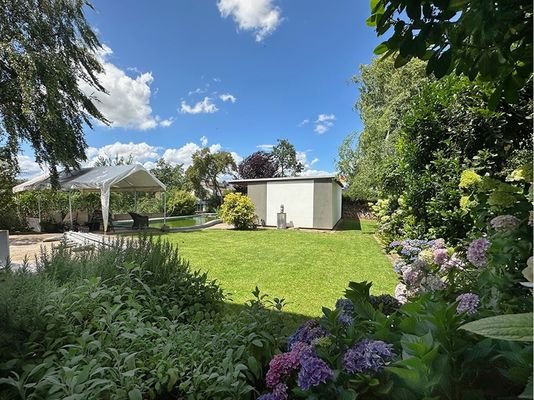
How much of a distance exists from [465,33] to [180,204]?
23683 millimetres

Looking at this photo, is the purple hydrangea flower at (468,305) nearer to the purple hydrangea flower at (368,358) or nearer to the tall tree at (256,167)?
the purple hydrangea flower at (368,358)

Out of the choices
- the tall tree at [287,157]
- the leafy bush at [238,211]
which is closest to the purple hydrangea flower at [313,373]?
the leafy bush at [238,211]

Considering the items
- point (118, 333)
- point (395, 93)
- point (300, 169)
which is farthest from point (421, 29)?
point (300, 169)

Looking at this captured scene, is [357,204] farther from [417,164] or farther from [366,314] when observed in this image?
[366,314]

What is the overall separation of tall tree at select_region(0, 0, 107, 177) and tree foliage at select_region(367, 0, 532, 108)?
14.4 m

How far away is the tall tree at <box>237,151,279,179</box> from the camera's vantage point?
120ft

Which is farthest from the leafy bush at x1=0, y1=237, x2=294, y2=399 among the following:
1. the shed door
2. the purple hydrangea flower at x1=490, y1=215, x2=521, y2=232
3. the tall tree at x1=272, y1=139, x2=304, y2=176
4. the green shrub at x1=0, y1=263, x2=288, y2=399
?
the tall tree at x1=272, y1=139, x2=304, y2=176

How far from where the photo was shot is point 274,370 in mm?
1269

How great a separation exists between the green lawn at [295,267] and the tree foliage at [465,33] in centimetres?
331

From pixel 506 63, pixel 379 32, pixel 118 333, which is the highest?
pixel 379 32

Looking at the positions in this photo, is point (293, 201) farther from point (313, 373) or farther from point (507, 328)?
point (507, 328)

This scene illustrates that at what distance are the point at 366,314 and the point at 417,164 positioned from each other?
171 inches

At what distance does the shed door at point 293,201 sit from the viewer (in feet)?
51.9

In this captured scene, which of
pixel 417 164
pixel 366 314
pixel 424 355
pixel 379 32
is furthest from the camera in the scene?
pixel 417 164
